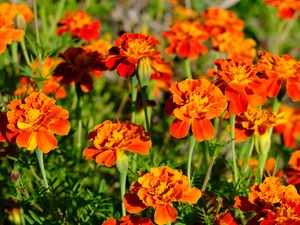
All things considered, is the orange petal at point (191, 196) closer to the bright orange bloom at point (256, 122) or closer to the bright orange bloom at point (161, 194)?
the bright orange bloom at point (161, 194)

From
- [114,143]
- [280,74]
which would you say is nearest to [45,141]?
[114,143]

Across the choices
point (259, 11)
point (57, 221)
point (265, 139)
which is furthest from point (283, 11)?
point (259, 11)

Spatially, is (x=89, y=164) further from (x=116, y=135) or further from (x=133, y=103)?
(x=116, y=135)

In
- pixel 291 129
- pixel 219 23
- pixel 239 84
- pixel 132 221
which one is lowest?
pixel 291 129

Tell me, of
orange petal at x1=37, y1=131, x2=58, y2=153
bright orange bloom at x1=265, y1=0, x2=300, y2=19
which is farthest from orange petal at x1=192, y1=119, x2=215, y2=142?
bright orange bloom at x1=265, y1=0, x2=300, y2=19

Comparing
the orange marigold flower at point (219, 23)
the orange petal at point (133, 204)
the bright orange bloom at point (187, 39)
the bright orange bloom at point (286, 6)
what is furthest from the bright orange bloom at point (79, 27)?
the orange petal at point (133, 204)

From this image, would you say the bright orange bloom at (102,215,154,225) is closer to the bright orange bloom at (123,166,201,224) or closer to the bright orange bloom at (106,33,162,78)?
Result: the bright orange bloom at (123,166,201,224)

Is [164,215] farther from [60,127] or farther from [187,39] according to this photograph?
[187,39]
